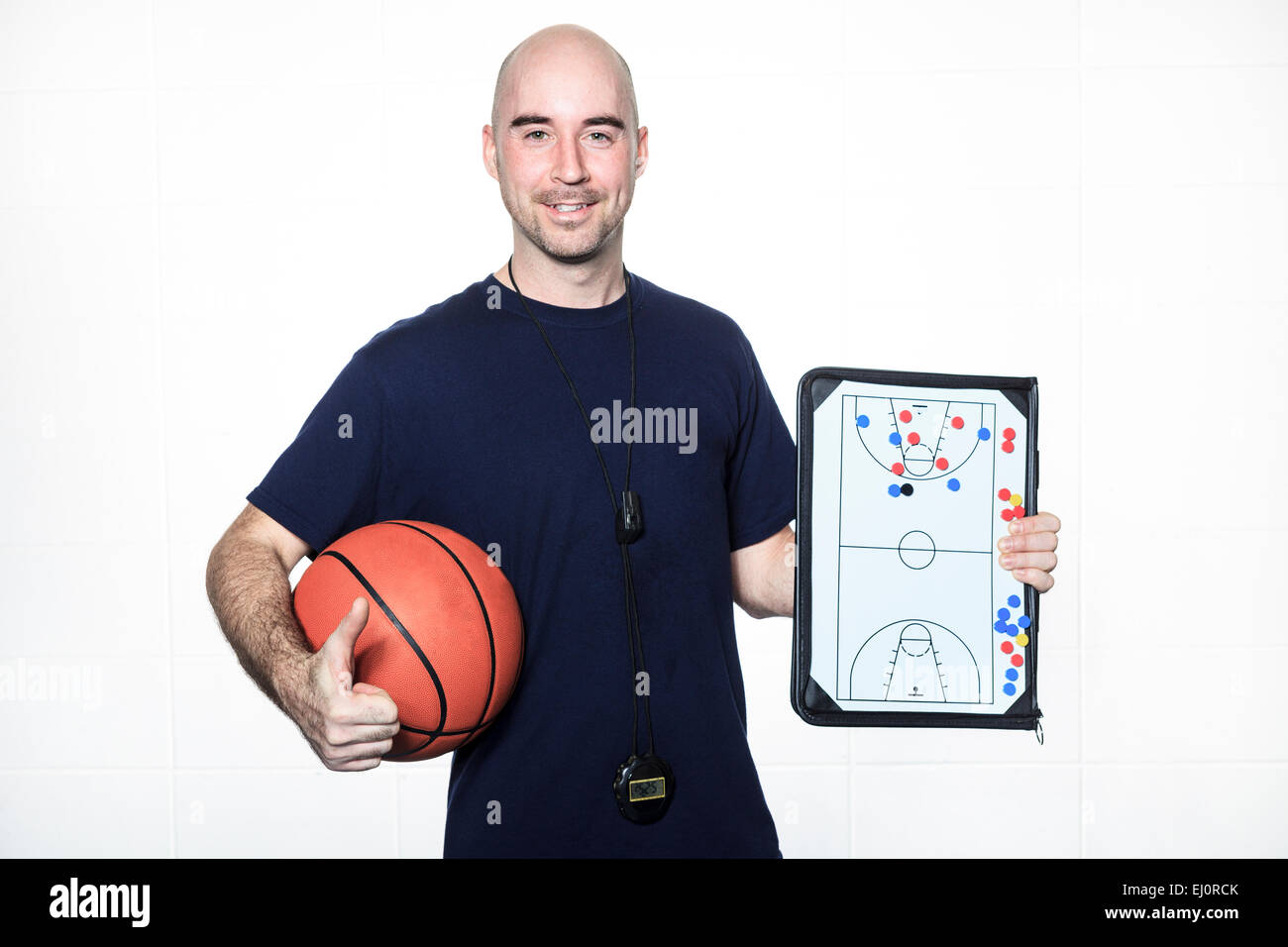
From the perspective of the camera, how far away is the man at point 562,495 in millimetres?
1271

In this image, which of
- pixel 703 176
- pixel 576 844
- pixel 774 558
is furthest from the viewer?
pixel 703 176

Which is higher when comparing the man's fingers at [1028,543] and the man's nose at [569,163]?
the man's nose at [569,163]

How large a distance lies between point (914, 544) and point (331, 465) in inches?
29.9

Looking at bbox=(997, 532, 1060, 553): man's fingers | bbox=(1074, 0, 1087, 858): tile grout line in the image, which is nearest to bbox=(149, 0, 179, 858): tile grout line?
bbox=(997, 532, 1060, 553): man's fingers

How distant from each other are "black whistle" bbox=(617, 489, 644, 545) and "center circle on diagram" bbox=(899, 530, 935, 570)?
35cm

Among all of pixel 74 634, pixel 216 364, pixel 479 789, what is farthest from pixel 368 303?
pixel 479 789

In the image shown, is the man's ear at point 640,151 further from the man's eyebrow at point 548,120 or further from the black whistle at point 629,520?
the black whistle at point 629,520

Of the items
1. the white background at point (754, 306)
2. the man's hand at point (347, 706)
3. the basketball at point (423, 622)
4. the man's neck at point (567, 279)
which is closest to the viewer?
the man's hand at point (347, 706)

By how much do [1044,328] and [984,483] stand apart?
1.24 metres

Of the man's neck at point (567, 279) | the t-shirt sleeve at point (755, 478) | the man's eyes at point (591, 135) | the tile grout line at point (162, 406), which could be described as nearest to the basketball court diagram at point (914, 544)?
the t-shirt sleeve at point (755, 478)

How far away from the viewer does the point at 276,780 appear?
243 centimetres

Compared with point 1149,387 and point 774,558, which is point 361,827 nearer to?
point 774,558

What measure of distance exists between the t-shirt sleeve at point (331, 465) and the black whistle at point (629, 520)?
1.05 ft

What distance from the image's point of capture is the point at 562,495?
1285 millimetres
